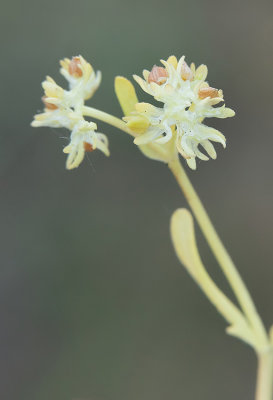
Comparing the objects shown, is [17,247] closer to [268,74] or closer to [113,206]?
[113,206]

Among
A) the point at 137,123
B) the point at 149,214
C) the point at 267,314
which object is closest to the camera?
the point at 137,123

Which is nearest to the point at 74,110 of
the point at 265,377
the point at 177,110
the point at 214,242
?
the point at 177,110

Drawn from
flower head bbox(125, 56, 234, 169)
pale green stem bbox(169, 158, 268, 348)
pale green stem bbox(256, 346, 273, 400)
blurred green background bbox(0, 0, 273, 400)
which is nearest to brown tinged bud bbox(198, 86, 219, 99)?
flower head bbox(125, 56, 234, 169)

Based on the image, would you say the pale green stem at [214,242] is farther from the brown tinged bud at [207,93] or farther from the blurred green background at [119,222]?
the blurred green background at [119,222]

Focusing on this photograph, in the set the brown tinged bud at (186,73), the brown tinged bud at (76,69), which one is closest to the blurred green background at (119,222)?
the brown tinged bud at (76,69)

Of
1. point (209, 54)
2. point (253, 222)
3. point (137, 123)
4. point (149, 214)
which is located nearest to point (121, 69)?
point (209, 54)

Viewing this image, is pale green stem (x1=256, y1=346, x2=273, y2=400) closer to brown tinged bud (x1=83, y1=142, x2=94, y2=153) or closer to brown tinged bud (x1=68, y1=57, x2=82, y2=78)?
brown tinged bud (x1=83, y1=142, x2=94, y2=153)

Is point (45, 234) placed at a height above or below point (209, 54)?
below
